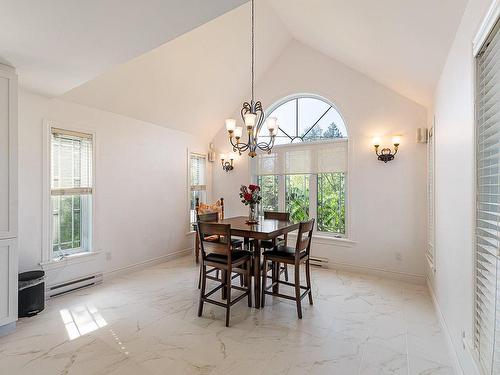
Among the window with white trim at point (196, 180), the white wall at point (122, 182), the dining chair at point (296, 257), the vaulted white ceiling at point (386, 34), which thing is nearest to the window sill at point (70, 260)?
the white wall at point (122, 182)

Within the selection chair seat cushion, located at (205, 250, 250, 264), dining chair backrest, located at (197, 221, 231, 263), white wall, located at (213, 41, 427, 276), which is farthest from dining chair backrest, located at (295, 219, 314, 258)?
white wall, located at (213, 41, 427, 276)

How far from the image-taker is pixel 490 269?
1422 mm

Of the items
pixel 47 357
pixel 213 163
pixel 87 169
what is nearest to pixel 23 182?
pixel 87 169

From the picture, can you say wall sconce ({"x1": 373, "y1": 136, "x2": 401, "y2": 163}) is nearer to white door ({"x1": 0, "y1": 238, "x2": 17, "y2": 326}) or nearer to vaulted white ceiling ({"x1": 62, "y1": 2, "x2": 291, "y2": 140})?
vaulted white ceiling ({"x1": 62, "y1": 2, "x2": 291, "y2": 140})

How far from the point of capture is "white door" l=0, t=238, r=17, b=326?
8.23 ft

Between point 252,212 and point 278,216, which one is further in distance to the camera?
point 278,216

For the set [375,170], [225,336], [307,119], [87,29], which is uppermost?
[307,119]

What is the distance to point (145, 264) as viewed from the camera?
4.60m

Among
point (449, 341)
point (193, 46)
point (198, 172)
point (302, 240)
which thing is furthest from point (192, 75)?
point (449, 341)

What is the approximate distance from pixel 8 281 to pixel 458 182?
155 inches

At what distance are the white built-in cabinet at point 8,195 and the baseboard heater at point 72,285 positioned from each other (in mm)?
807

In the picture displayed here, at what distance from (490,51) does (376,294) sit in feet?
9.56

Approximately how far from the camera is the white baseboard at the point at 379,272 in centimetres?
389

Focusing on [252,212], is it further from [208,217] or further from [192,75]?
[192,75]
